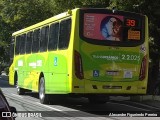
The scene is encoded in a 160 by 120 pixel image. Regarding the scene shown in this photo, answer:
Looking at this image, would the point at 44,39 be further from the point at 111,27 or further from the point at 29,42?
the point at 111,27

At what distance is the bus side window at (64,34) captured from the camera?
46.8 ft

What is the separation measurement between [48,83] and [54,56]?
1154mm

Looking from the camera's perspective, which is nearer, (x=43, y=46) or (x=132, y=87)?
(x=132, y=87)

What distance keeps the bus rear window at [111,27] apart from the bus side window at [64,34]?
0.65 meters

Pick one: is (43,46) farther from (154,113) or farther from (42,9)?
(42,9)

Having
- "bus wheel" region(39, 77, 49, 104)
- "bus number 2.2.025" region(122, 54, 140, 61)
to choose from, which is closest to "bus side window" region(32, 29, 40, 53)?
"bus wheel" region(39, 77, 49, 104)

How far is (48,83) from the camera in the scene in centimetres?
1630

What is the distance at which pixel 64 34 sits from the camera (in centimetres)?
1462

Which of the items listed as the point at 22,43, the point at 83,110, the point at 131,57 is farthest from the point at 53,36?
the point at 22,43

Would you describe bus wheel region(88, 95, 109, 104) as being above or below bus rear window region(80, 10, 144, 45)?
below

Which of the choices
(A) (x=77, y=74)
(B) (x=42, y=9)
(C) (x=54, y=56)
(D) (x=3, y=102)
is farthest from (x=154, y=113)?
(B) (x=42, y=9)

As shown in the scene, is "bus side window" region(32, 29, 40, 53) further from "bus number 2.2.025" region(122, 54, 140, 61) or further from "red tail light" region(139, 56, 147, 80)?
"red tail light" region(139, 56, 147, 80)

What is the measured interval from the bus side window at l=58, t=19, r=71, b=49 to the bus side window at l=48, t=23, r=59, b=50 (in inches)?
20.3

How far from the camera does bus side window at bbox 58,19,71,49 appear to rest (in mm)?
14266
